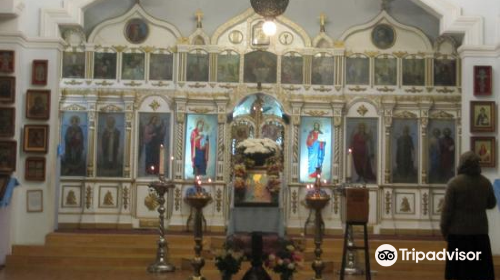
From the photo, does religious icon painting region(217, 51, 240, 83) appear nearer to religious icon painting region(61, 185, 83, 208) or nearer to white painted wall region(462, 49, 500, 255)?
religious icon painting region(61, 185, 83, 208)

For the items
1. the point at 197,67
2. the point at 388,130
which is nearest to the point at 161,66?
the point at 197,67

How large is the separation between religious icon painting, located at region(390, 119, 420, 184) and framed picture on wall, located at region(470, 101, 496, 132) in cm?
272

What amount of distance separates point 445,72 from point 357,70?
1.84m

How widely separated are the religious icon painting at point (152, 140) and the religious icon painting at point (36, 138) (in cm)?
297

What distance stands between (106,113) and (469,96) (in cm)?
726

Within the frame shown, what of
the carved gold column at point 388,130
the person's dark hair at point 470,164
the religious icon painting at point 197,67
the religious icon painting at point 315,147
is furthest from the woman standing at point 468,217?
the religious icon painting at point 197,67

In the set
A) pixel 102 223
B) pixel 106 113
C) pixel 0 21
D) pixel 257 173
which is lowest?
pixel 102 223

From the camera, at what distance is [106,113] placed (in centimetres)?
A: 1502

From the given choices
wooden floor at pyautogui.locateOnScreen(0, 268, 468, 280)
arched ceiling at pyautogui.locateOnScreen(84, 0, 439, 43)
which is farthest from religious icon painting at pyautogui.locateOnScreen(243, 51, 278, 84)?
Result: wooden floor at pyautogui.locateOnScreen(0, 268, 468, 280)

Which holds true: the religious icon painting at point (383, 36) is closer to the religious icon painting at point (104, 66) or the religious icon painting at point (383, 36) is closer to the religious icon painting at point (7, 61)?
the religious icon painting at point (104, 66)

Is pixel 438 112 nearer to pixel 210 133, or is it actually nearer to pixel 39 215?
pixel 210 133

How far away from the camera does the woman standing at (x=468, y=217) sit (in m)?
6.53

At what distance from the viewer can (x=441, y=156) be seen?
14.9m

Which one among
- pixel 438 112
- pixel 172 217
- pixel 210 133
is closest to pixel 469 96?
pixel 438 112
